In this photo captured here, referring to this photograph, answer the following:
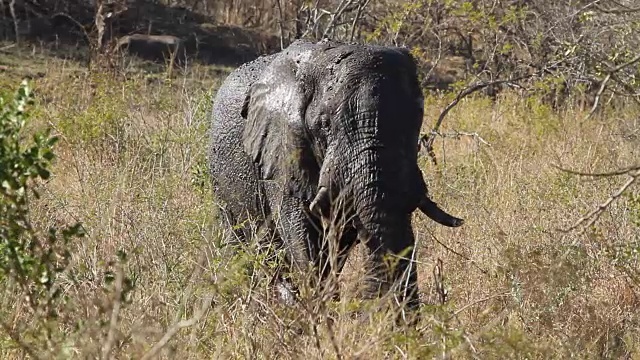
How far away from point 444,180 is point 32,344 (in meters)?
4.64

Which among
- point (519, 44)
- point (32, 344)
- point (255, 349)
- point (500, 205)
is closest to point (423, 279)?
point (500, 205)

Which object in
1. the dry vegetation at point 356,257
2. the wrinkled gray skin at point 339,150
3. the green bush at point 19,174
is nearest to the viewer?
the green bush at point 19,174

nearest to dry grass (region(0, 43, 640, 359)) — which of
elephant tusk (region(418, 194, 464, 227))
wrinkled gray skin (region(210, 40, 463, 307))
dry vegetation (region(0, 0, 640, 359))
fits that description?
dry vegetation (region(0, 0, 640, 359))

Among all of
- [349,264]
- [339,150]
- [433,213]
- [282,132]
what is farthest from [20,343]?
[349,264]

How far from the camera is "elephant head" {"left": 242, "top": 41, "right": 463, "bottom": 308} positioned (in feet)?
16.0

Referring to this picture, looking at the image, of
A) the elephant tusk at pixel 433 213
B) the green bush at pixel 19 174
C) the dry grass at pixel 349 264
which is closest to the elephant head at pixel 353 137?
the elephant tusk at pixel 433 213

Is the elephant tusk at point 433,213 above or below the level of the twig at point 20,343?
above

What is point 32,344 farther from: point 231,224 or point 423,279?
point 423,279

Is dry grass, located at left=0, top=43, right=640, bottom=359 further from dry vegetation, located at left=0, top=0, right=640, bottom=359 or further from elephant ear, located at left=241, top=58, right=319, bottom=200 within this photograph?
elephant ear, located at left=241, top=58, right=319, bottom=200

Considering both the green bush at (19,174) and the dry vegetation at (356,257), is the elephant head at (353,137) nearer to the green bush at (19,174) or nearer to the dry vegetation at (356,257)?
the dry vegetation at (356,257)

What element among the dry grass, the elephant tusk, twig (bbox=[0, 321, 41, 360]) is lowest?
the dry grass

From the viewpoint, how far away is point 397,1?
15.4 meters

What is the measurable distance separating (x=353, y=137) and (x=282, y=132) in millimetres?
517

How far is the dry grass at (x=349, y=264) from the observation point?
12.5 feet
